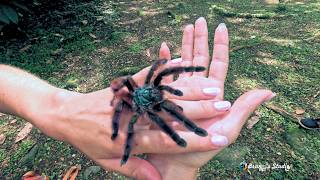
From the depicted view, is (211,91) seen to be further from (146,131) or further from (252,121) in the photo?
(252,121)

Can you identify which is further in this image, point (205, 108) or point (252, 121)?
point (252, 121)

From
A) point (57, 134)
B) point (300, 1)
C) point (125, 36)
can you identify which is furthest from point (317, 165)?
point (300, 1)

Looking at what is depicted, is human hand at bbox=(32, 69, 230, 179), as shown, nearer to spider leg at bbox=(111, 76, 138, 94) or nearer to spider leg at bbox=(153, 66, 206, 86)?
spider leg at bbox=(111, 76, 138, 94)

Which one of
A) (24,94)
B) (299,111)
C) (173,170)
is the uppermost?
(24,94)

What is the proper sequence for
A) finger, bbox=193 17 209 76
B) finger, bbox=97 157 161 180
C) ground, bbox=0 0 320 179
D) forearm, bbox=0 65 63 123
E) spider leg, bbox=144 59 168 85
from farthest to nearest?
ground, bbox=0 0 320 179 → finger, bbox=193 17 209 76 → spider leg, bbox=144 59 168 85 → forearm, bbox=0 65 63 123 → finger, bbox=97 157 161 180

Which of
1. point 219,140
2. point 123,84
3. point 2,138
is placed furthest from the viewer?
point 2,138

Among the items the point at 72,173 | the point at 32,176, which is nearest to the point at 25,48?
the point at 32,176

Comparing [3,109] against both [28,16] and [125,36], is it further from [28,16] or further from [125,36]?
[28,16]

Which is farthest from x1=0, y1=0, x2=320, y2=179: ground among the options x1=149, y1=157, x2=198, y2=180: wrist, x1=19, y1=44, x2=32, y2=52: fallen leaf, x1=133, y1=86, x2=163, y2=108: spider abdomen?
x1=133, y1=86, x2=163, y2=108: spider abdomen
